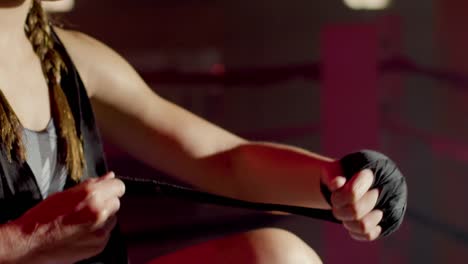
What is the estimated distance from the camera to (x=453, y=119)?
1.82m

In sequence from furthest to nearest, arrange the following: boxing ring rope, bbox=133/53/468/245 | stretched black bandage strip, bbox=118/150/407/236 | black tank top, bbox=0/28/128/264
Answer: boxing ring rope, bbox=133/53/468/245, black tank top, bbox=0/28/128/264, stretched black bandage strip, bbox=118/150/407/236

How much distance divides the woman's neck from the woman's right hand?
0.21 metres

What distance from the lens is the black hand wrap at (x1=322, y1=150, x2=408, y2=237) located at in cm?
71

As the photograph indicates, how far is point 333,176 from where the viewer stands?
73cm

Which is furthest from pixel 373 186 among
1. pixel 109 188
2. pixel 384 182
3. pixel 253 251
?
pixel 109 188

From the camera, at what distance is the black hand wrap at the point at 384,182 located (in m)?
0.71

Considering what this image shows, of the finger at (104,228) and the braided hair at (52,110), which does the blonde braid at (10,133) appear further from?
the finger at (104,228)

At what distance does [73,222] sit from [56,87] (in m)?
0.23

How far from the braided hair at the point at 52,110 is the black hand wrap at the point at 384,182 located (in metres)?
0.25

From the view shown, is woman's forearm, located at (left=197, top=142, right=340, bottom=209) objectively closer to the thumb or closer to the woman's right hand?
the thumb

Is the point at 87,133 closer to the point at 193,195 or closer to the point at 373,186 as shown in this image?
the point at 193,195

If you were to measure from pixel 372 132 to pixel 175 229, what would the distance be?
46 centimetres

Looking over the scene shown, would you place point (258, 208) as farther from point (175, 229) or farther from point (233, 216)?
point (233, 216)

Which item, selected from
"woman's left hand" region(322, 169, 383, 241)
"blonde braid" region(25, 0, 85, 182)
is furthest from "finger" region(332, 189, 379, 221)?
"blonde braid" region(25, 0, 85, 182)
